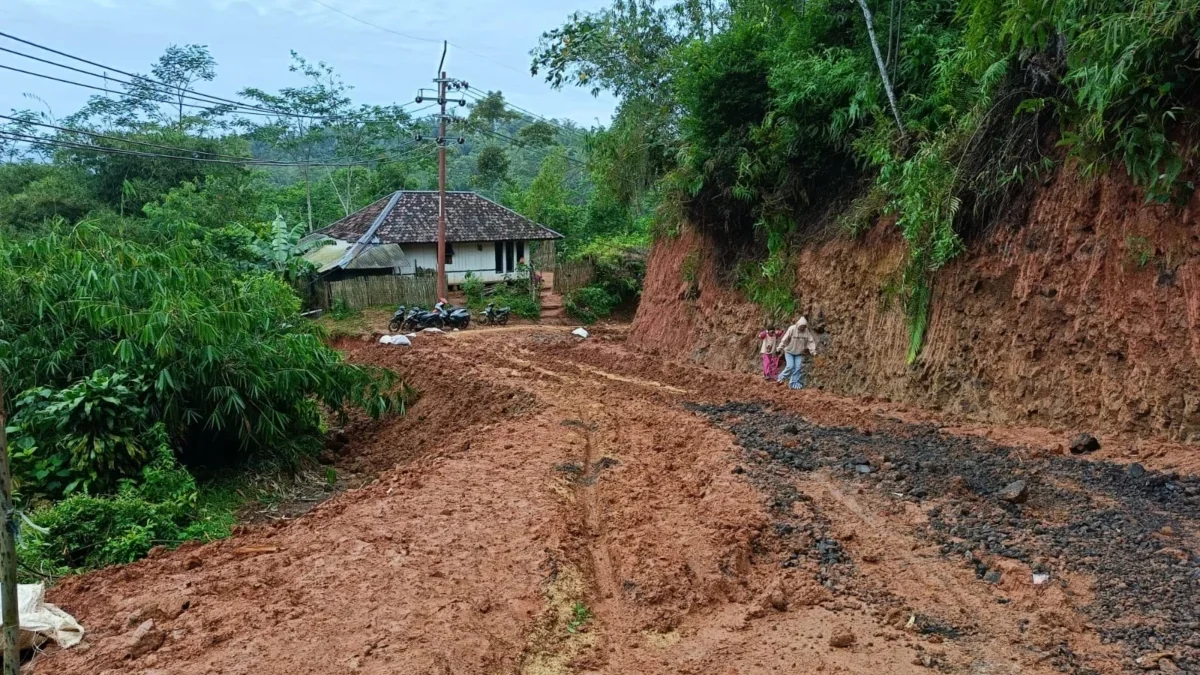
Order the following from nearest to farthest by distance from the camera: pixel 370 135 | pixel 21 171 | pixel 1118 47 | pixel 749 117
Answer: pixel 1118 47, pixel 749 117, pixel 21 171, pixel 370 135

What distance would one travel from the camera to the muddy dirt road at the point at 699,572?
4.46 meters

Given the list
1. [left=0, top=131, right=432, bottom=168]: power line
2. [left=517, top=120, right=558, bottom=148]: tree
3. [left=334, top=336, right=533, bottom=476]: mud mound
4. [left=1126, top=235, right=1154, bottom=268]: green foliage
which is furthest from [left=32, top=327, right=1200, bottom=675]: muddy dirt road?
[left=517, top=120, right=558, bottom=148]: tree

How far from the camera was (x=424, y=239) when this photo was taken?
28484 mm

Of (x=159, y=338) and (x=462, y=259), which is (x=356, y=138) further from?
(x=159, y=338)

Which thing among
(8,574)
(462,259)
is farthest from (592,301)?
(8,574)

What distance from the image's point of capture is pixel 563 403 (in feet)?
37.9

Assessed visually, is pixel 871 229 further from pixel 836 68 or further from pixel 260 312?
pixel 260 312

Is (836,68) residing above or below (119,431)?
above

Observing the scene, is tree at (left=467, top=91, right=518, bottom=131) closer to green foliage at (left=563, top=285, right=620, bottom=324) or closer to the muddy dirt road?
green foliage at (left=563, top=285, right=620, bottom=324)

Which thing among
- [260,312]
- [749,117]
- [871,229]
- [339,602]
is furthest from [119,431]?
[749,117]

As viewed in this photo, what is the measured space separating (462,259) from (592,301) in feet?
21.3

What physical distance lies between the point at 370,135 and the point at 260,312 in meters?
34.5

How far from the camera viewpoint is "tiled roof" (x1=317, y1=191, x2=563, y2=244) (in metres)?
28.6

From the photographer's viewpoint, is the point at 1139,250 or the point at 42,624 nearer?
the point at 42,624
